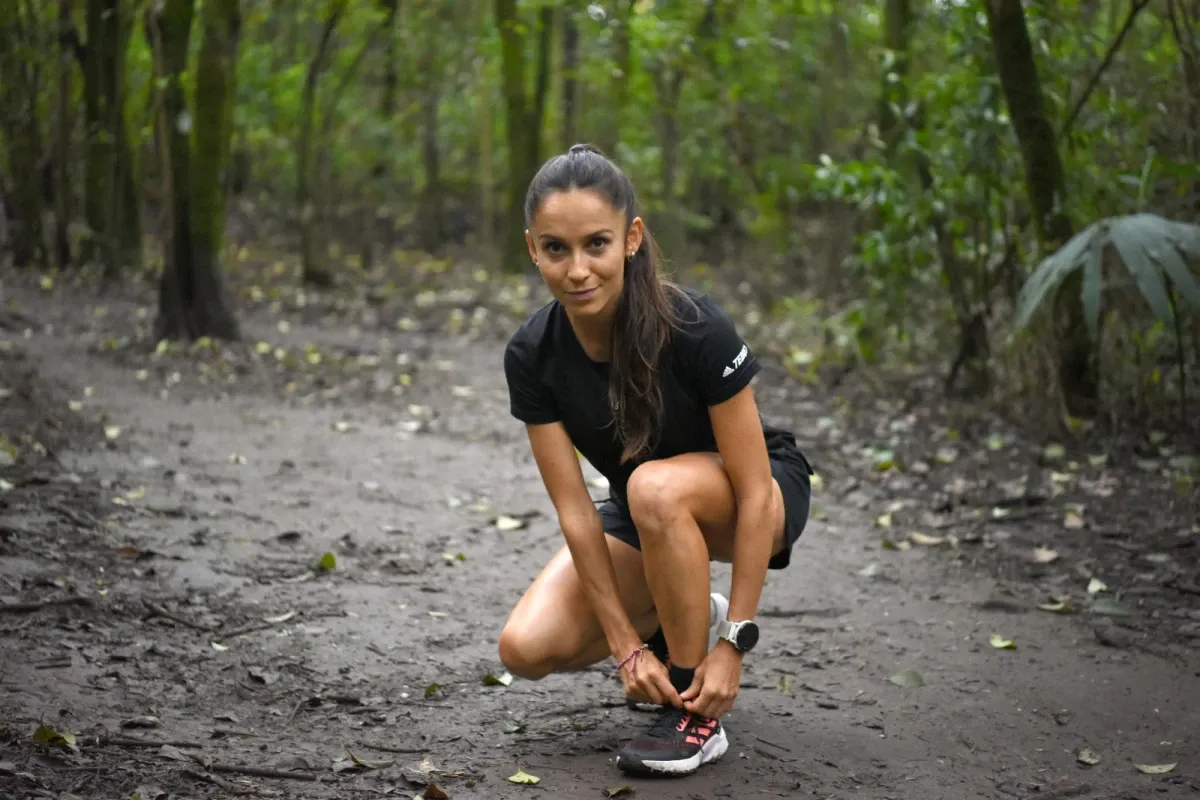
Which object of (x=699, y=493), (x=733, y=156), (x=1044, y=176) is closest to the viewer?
(x=699, y=493)

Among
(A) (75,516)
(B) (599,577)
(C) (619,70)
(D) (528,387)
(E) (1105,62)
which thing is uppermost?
(C) (619,70)

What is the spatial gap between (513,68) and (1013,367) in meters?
9.30

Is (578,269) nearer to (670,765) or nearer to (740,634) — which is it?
(740,634)

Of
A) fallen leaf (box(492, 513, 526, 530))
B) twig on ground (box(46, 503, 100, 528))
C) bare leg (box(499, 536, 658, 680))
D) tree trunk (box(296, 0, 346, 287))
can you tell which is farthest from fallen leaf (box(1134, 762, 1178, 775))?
tree trunk (box(296, 0, 346, 287))

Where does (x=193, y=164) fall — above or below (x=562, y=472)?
above

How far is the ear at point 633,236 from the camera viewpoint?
10.5ft

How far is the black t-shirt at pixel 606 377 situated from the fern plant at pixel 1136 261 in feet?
7.61

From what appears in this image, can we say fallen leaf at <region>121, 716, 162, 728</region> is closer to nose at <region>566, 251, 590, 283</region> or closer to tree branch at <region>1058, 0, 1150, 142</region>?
nose at <region>566, 251, 590, 283</region>

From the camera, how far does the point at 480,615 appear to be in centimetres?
458

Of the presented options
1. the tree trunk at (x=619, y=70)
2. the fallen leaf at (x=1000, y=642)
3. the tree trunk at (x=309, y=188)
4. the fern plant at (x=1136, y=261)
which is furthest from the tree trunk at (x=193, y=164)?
the fallen leaf at (x=1000, y=642)

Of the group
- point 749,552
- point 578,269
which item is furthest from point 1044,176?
point 578,269

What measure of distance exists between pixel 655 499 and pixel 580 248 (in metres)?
0.63

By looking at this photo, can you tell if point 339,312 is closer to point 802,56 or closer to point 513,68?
point 513,68

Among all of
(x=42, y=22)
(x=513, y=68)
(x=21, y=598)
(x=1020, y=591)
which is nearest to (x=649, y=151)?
(x=513, y=68)
